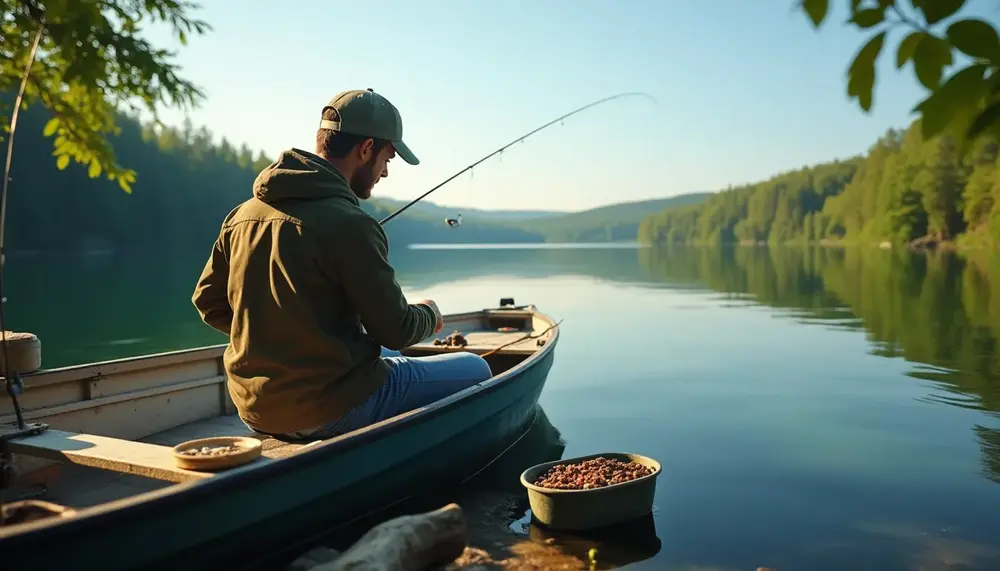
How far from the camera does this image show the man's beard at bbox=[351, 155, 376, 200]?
4.14 metres

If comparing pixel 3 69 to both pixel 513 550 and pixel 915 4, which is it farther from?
pixel 915 4

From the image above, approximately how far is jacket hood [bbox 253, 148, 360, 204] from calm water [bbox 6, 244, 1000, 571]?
8.73 ft

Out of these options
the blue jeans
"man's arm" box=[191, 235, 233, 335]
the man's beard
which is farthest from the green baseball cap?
the blue jeans

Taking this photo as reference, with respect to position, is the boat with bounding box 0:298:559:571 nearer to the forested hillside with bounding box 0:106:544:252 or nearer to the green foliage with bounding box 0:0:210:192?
the green foliage with bounding box 0:0:210:192

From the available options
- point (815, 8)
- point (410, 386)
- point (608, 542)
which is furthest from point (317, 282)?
point (815, 8)

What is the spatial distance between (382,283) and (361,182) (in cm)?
71

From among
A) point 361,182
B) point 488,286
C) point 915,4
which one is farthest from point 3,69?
point 488,286

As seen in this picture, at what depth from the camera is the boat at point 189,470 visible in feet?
10.2

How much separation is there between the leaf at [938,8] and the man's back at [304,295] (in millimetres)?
2683

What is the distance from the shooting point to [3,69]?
6.32 m

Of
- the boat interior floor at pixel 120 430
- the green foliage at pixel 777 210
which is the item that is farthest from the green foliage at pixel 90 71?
the green foliage at pixel 777 210

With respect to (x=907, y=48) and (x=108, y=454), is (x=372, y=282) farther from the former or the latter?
(x=907, y=48)

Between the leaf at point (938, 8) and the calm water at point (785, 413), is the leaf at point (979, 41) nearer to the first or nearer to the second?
the leaf at point (938, 8)

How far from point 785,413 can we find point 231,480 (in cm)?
682
